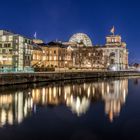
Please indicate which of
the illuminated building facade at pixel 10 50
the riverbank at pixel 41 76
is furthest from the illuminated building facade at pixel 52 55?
the illuminated building facade at pixel 10 50

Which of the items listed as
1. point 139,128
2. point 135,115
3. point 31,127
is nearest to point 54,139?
point 31,127

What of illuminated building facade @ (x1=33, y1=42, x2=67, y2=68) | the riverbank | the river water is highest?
illuminated building facade @ (x1=33, y1=42, x2=67, y2=68)

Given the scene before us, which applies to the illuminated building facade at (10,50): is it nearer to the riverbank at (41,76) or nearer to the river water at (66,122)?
the riverbank at (41,76)

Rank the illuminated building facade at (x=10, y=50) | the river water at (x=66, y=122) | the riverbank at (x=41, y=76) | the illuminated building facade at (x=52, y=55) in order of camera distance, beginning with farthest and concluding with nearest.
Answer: the illuminated building facade at (x=52, y=55)
the illuminated building facade at (x=10, y=50)
the riverbank at (x=41, y=76)
the river water at (x=66, y=122)

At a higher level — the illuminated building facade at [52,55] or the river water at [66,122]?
the illuminated building facade at [52,55]

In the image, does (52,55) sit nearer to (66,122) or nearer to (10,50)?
(10,50)

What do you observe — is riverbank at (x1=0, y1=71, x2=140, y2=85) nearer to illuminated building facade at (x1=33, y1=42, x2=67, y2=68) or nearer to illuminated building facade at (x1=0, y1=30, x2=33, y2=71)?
illuminated building facade at (x1=0, y1=30, x2=33, y2=71)

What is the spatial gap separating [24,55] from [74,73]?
67.1ft

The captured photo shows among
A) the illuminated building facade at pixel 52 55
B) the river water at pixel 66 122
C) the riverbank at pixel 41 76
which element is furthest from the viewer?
the illuminated building facade at pixel 52 55

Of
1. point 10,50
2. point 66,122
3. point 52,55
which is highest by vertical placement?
point 52,55

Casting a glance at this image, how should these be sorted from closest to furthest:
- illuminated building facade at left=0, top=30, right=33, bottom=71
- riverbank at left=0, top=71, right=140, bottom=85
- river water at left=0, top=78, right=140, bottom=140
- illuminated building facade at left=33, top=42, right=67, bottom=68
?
river water at left=0, top=78, right=140, bottom=140 → riverbank at left=0, top=71, right=140, bottom=85 → illuminated building facade at left=0, top=30, right=33, bottom=71 → illuminated building facade at left=33, top=42, right=67, bottom=68

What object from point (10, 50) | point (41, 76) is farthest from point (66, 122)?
point (10, 50)

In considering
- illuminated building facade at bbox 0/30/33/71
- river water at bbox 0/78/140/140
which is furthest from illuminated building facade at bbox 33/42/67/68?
river water at bbox 0/78/140/140

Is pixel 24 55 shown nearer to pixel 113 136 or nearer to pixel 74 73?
pixel 74 73
